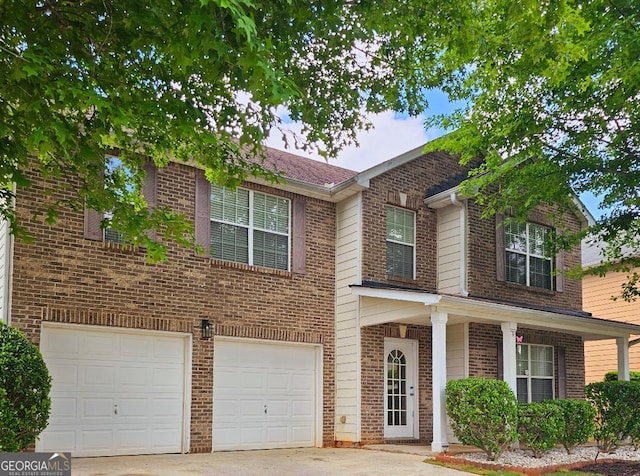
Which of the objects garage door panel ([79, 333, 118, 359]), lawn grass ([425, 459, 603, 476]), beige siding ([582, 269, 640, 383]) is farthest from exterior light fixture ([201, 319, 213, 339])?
beige siding ([582, 269, 640, 383])

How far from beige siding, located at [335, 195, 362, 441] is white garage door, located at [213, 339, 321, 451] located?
518 millimetres

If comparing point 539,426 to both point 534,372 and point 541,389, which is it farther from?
point 541,389

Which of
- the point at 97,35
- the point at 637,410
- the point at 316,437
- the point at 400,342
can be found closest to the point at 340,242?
the point at 400,342

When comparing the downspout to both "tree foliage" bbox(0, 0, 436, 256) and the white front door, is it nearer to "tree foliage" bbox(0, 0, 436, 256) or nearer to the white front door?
the white front door

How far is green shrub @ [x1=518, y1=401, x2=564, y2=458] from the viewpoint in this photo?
1245 centimetres

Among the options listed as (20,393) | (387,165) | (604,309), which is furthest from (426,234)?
(20,393)

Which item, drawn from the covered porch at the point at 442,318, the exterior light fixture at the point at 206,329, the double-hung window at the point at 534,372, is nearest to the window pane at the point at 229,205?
the exterior light fixture at the point at 206,329

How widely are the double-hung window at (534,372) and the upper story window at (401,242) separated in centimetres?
314

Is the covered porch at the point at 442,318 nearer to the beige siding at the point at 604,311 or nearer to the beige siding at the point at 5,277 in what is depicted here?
the beige siding at the point at 604,311

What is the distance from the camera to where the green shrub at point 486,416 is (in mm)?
11820

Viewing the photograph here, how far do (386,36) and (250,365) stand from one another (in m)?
7.54

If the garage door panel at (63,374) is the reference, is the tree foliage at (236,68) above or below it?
above

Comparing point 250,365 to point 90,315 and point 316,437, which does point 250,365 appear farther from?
point 90,315

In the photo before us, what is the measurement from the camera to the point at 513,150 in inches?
535
